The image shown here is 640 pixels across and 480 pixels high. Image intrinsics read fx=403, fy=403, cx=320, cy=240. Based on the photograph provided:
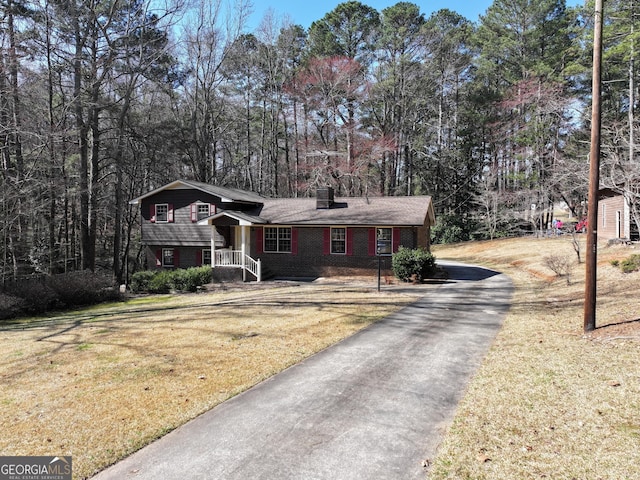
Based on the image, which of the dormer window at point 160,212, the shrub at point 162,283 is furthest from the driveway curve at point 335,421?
the dormer window at point 160,212

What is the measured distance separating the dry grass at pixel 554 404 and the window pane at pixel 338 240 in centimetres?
1155

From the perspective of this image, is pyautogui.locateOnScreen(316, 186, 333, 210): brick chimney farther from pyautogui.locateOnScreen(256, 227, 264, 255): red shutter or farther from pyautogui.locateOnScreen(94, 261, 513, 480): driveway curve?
pyautogui.locateOnScreen(94, 261, 513, 480): driveway curve

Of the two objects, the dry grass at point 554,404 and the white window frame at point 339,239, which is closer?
the dry grass at point 554,404

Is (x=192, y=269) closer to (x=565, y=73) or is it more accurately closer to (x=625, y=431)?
(x=625, y=431)

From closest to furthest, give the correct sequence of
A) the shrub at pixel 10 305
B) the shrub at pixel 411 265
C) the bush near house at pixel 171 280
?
the shrub at pixel 10 305 < the shrub at pixel 411 265 < the bush near house at pixel 171 280

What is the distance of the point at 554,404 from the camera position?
18.2 feet

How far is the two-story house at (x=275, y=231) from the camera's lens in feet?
70.4

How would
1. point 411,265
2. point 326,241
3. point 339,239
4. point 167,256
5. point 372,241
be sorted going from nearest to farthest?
point 411,265, point 372,241, point 339,239, point 326,241, point 167,256

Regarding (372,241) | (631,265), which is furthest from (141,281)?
(631,265)

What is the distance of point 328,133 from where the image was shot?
38.1 m

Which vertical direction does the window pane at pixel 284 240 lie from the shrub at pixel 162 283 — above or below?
above

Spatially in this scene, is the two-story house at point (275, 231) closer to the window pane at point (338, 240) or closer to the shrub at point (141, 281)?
the window pane at point (338, 240)

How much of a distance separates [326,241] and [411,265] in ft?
16.9

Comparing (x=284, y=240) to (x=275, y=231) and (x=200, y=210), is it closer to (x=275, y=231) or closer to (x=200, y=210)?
(x=275, y=231)
